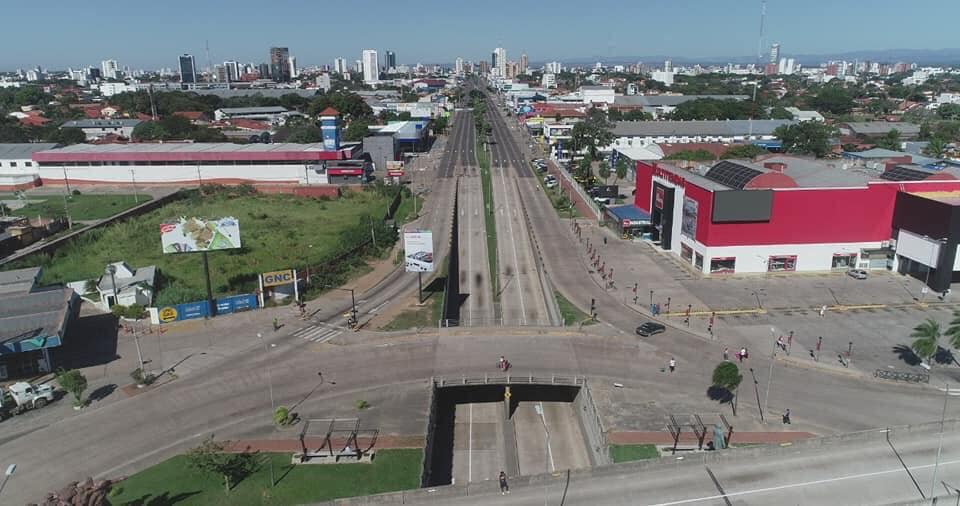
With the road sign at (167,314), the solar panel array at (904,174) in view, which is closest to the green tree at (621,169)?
the solar panel array at (904,174)

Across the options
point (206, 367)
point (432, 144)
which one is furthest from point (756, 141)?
point (206, 367)

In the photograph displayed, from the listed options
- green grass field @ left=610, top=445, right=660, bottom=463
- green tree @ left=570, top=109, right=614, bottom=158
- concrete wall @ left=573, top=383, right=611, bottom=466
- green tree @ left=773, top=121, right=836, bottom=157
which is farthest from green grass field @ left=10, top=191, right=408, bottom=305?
green tree @ left=773, top=121, right=836, bottom=157

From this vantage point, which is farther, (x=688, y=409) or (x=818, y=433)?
(x=688, y=409)

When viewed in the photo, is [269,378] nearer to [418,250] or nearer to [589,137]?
[418,250]

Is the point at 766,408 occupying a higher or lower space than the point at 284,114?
lower

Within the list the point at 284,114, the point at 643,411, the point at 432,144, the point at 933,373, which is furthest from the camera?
the point at 284,114

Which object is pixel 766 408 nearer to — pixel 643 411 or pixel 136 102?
pixel 643 411

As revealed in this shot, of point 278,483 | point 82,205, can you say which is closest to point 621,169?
point 278,483

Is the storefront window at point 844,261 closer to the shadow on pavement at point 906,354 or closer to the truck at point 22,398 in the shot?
the shadow on pavement at point 906,354
